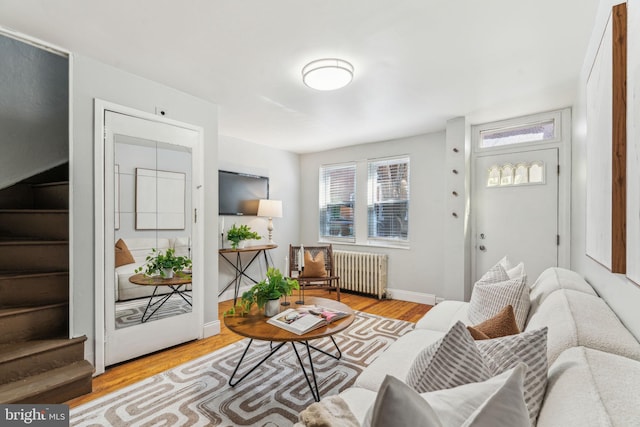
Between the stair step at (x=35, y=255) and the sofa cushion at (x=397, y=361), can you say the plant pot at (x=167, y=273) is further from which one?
the sofa cushion at (x=397, y=361)

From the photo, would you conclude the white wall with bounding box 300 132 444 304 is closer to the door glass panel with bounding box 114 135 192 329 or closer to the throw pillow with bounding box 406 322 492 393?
the door glass panel with bounding box 114 135 192 329

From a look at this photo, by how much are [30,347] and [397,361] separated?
2477mm

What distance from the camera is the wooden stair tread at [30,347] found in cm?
197

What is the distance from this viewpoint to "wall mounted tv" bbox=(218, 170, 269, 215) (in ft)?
14.3

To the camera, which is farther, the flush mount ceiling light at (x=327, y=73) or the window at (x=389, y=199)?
the window at (x=389, y=199)

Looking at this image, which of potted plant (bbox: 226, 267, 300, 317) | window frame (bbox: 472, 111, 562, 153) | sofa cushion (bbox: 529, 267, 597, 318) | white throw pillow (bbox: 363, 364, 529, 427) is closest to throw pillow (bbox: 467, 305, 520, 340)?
sofa cushion (bbox: 529, 267, 597, 318)

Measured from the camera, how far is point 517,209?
3.47 metres

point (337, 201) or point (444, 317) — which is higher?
point (337, 201)

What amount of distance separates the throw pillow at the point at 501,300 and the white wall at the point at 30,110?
381 cm

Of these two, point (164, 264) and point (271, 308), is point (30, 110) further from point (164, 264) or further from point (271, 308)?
point (271, 308)

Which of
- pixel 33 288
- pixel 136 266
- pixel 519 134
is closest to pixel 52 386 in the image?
pixel 33 288

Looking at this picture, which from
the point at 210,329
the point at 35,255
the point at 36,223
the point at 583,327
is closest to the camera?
the point at 583,327

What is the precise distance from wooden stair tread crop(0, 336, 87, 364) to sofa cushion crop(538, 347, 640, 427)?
2.79 m

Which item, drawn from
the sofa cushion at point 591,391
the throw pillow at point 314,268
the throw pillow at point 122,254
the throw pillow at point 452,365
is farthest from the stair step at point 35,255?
the sofa cushion at point 591,391
